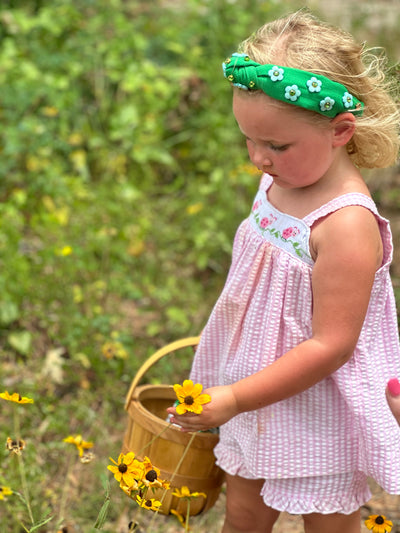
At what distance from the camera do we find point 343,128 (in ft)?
4.75

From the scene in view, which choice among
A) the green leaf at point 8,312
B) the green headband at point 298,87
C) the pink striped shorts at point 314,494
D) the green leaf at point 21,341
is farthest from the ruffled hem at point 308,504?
the green leaf at point 8,312

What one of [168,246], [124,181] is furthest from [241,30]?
[168,246]

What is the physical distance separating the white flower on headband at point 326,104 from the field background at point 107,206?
124 centimetres

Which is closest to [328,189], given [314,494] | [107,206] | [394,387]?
[394,387]

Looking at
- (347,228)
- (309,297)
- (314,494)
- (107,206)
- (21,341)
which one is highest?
(347,228)

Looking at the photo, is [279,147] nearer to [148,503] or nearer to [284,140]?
[284,140]

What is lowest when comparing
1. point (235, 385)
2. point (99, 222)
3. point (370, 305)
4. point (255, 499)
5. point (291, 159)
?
point (99, 222)

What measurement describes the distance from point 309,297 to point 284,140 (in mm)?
329

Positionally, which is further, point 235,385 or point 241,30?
point 241,30

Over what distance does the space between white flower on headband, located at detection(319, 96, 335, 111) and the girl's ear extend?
4cm

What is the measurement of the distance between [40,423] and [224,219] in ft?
4.21

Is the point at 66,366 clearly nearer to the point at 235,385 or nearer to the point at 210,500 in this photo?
the point at 210,500

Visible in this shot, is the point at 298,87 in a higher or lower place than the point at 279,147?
higher

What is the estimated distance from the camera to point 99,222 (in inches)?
129
